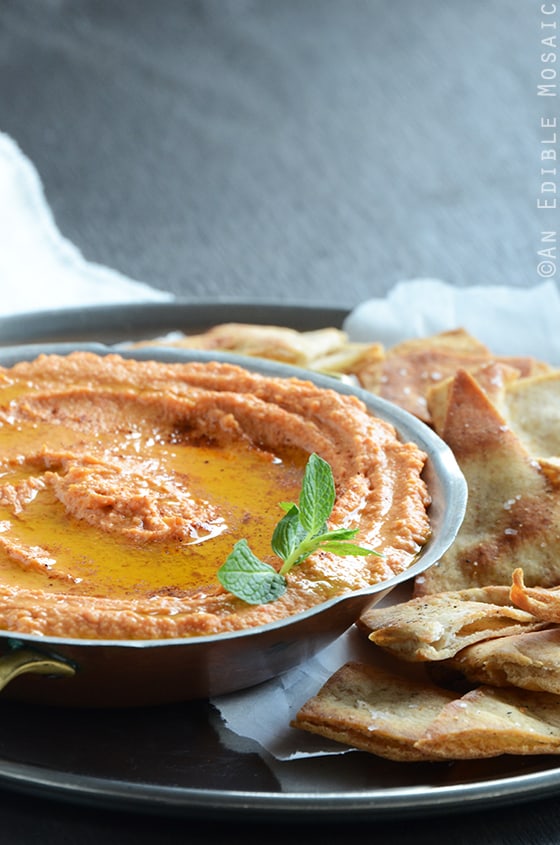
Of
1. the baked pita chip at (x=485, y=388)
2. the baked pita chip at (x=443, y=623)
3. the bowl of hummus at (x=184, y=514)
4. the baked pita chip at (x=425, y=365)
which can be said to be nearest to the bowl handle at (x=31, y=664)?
the bowl of hummus at (x=184, y=514)

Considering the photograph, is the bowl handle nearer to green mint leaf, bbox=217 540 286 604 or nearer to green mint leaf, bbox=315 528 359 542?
green mint leaf, bbox=217 540 286 604

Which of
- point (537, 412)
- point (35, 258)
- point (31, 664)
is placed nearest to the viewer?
point (31, 664)

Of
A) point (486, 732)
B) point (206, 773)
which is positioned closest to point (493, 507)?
point (486, 732)

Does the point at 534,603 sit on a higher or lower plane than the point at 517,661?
higher

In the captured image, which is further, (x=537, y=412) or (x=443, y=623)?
(x=537, y=412)

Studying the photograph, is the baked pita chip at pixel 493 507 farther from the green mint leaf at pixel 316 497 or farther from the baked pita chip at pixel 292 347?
the baked pita chip at pixel 292 347

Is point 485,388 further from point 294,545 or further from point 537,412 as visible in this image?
point 294,545

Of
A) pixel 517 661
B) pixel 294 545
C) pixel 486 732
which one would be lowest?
pixel 486 732
